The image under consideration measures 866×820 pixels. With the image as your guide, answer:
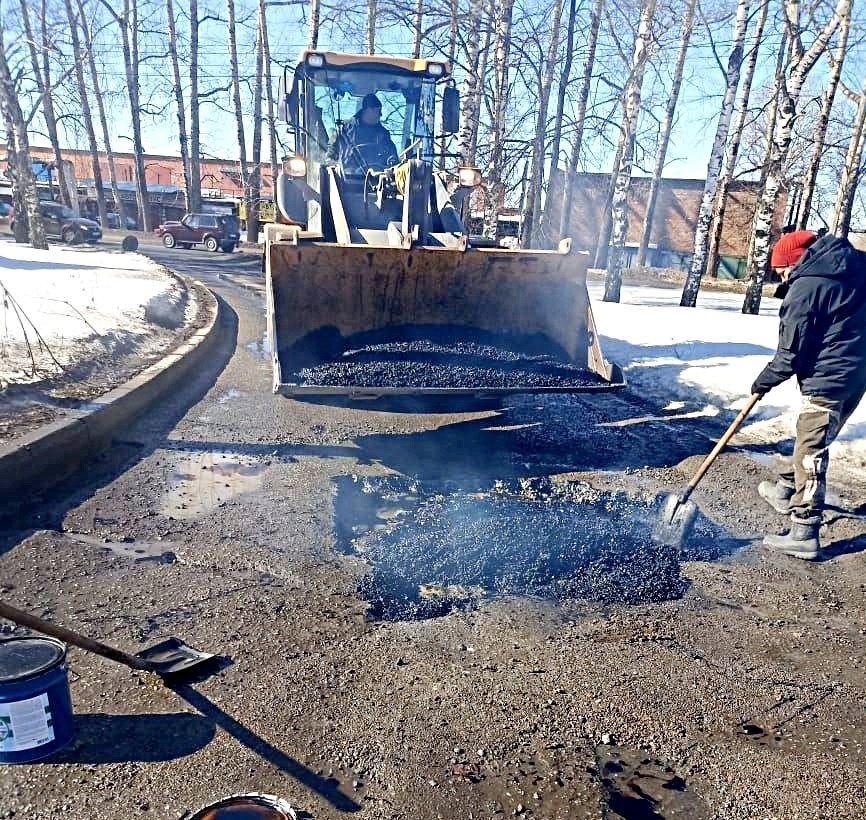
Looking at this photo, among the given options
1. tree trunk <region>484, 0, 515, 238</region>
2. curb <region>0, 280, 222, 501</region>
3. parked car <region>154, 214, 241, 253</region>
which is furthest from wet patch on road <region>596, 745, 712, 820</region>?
parked car <region>154, 214, 241, 253</region>

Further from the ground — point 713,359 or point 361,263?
point 361,263

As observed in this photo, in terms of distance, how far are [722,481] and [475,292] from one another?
2.72 m

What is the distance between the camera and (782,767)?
8.27ft

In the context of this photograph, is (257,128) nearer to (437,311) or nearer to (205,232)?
(205,232)

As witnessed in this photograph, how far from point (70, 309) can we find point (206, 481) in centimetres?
469

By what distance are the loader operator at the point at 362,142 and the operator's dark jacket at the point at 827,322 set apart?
5.69 m

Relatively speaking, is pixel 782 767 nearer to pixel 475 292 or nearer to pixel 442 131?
pixel 475 292

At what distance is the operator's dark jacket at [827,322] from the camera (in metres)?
4.21

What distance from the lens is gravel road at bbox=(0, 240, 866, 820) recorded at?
235 centimetres

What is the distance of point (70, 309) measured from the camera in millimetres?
8320

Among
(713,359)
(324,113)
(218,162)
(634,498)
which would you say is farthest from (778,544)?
(218,162)

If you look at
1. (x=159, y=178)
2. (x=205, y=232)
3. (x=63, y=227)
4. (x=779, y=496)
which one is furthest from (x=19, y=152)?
(x=159, y=178)

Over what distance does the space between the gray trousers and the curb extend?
4866 mm

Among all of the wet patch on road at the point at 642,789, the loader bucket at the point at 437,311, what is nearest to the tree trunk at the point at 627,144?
the loader bucket at the point at 437,311
